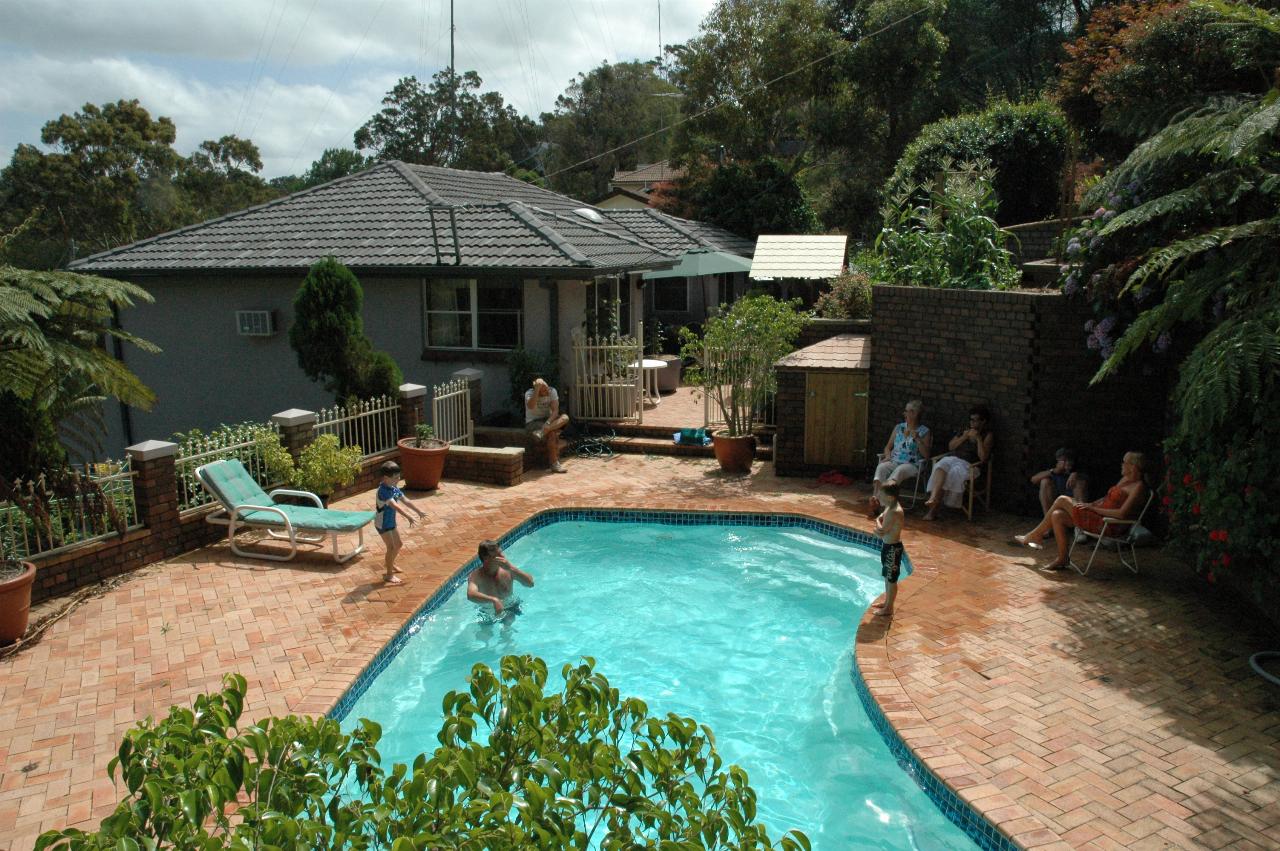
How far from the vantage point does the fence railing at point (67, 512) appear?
8.02m

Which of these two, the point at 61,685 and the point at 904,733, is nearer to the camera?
the point at 904,733

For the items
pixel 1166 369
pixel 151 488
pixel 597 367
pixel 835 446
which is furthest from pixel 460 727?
pixel 597 367

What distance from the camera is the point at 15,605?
293 inches

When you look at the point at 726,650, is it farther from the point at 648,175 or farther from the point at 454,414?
the point at 648,175

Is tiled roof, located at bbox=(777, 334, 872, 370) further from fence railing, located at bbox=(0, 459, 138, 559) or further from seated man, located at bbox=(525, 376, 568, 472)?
fence railing, located at bbox=(0, 459, 138, 559)

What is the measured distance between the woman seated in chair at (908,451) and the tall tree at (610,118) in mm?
57512

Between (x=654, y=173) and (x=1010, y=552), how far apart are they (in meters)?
42.8

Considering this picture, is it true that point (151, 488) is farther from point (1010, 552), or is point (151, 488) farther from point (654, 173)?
point (654, 173)

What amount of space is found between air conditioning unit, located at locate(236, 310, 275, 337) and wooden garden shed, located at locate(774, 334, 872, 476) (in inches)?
369

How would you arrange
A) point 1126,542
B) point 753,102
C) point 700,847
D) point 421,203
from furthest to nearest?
point 753,102, point 421,203, point 1126,542, point 700,847

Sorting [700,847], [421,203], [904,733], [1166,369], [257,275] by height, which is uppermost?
[421,203]

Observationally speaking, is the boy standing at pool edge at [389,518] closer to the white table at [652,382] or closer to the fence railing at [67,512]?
the fence railing at [67,512]

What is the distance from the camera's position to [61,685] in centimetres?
691

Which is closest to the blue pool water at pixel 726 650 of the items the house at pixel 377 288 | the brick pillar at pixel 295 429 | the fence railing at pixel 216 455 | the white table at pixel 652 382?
the brick pillar at pixel 295 429
